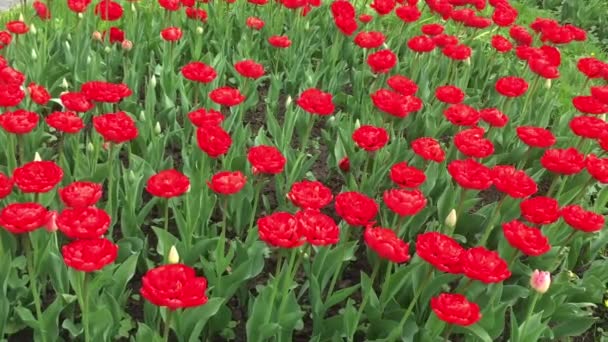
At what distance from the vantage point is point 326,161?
3.68m

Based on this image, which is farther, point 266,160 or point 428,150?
point 428,150

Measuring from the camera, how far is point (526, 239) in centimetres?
227

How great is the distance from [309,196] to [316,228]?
217mm

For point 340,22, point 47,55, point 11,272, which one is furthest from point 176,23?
point 11,272

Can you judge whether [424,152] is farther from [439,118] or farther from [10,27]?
[10,27]

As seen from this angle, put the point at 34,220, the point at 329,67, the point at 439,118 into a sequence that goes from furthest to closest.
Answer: the point at 329,67
the point at 439,118
the point at 34,220

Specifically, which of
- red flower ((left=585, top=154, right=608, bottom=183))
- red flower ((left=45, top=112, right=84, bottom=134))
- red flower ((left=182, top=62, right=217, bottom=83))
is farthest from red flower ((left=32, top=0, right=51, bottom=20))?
red flower ((left=585, top=154, right=608, bottom=183))

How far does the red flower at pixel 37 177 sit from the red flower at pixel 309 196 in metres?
0.73

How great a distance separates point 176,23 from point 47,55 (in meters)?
0.87

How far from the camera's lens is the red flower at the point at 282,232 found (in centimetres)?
190

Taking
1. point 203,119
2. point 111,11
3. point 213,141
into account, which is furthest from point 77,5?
point 213,141

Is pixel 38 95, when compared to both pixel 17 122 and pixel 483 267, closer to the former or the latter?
pixel 17 122

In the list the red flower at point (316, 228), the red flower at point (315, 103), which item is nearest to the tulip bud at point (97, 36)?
the red flower at point (315, 103)

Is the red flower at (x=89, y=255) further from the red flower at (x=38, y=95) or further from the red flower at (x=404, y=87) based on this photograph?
the red flower at (x=404, y=87)
